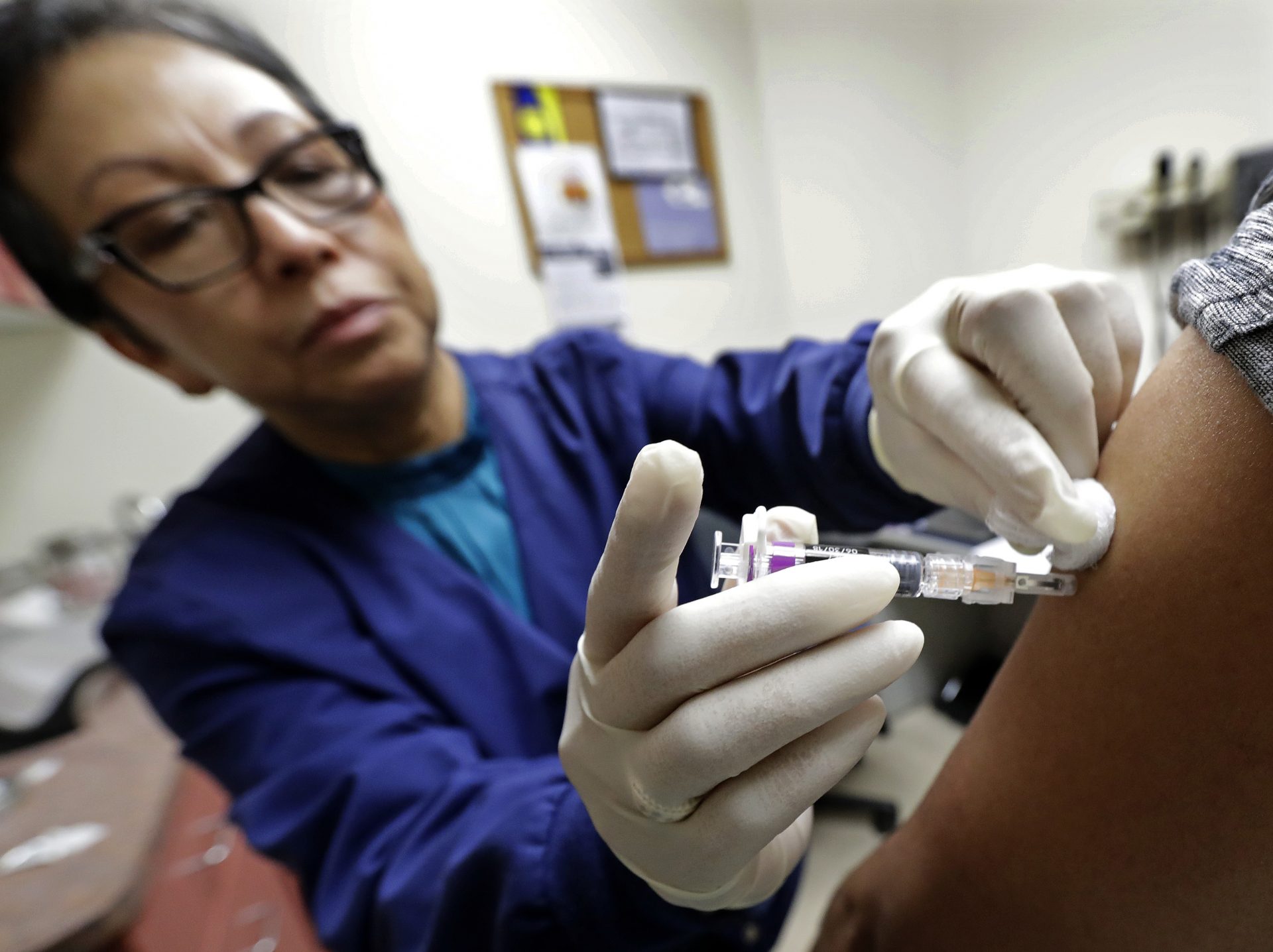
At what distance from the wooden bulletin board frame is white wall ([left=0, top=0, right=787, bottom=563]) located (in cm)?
2

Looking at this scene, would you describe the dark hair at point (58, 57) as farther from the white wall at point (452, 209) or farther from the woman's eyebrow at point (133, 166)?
the white wall at point (452, 209)

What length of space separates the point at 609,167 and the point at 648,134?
12 centimetres

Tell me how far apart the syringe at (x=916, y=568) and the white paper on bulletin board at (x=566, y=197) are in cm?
105

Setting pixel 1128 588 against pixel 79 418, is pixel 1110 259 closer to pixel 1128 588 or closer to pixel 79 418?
pixel 1128 588

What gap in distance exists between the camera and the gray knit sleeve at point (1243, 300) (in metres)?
0.25

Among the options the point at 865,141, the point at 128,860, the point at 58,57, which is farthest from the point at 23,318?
the point at 865,141

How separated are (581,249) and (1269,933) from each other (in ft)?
4.39

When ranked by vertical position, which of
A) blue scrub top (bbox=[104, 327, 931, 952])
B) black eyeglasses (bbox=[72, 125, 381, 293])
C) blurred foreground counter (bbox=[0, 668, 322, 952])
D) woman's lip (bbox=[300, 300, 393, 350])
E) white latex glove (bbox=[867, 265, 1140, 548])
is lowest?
blurred foreground counter (bbox=[0, 668, 322, 952])

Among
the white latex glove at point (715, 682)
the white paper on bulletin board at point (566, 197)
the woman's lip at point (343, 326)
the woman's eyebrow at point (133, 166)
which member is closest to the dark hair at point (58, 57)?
the woman's eyebrow at point (133, 166)

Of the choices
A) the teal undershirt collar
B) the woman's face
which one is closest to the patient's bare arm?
the teal undershirt collar

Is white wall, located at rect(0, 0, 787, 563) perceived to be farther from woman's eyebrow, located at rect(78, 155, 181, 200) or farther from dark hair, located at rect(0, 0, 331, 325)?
woman's eyebrow, located at rect(78, 155, 181, 200)

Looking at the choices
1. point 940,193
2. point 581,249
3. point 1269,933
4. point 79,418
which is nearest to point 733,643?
point 1269,933

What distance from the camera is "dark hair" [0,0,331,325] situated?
607 mm

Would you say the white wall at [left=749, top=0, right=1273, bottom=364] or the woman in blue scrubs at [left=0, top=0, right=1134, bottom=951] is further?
the white wall at [left=749, top=0, right=1273, bottom=364]
